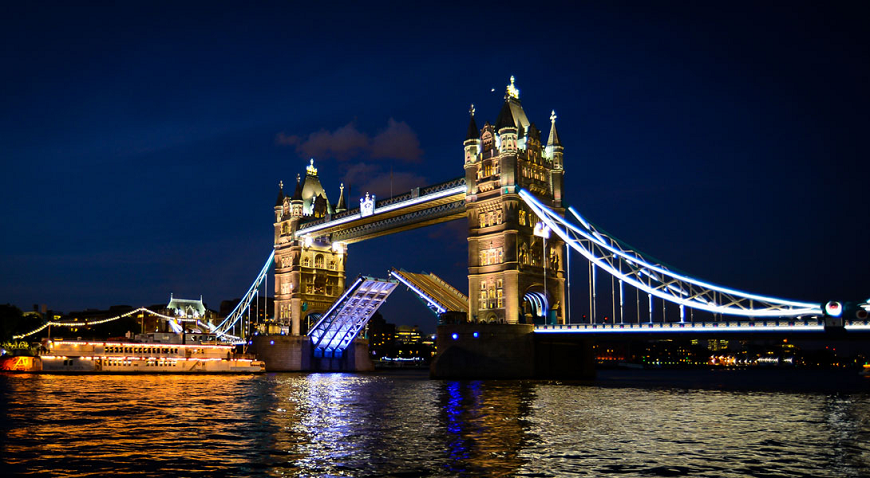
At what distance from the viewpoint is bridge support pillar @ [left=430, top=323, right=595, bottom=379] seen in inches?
2301

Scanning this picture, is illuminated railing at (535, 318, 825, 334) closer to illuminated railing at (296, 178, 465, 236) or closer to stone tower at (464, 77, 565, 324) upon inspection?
stone tower at (464, 77, 565, 324)

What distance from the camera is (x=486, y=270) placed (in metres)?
64.5

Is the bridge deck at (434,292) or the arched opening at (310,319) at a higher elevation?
the bridge deck at (434,292)

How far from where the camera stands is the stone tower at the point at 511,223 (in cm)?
6253

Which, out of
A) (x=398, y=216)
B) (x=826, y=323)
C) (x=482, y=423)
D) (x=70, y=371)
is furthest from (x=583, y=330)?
(x=70, y=371)

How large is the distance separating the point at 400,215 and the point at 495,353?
69.5ft

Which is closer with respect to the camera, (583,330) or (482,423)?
(482,423)

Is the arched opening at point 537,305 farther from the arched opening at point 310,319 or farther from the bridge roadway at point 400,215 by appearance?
the arched opening at point 310,319

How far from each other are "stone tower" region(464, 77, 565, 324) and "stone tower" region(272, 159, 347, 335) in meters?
28.0

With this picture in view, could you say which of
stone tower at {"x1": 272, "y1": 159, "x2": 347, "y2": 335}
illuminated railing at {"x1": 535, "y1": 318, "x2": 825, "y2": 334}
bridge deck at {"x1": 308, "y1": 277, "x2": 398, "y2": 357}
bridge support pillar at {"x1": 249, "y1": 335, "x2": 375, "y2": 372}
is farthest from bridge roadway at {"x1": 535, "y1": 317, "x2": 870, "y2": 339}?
stone tower at {"x1": 272, "y1": 159, "x2": 347, "y2": 335}

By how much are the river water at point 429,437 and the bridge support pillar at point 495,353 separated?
1986cm

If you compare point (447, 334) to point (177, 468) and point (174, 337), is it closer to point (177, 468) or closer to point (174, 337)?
point (174, 337)

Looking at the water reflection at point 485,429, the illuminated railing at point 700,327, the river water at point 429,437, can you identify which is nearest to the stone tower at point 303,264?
the illuminated railing at point 700,327

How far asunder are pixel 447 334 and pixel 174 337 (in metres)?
35.6
